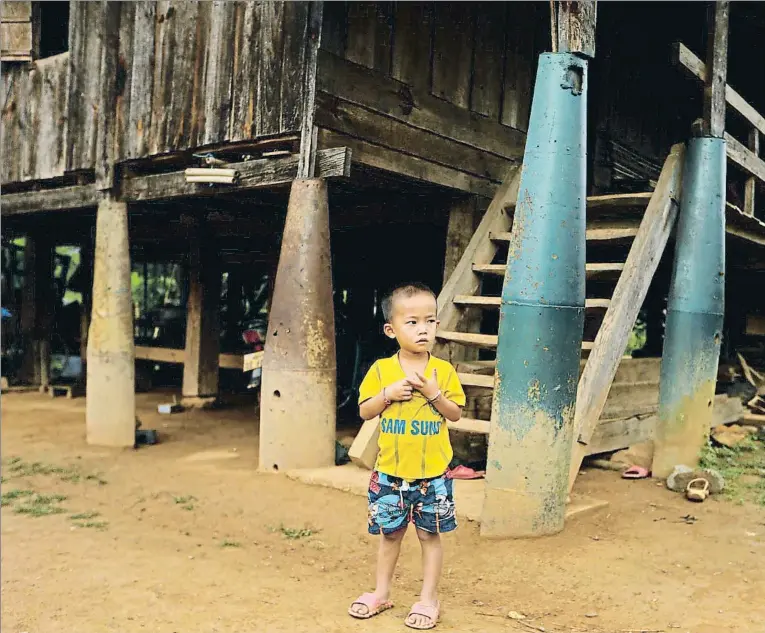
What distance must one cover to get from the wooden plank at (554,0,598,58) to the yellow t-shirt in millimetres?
2587

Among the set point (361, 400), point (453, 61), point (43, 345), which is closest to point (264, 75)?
point (453, 61)

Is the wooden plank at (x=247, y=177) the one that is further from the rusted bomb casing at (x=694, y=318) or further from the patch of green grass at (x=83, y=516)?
the patch of green grass at (x=83, y=516)

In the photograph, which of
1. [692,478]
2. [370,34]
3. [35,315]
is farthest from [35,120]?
[692,478]

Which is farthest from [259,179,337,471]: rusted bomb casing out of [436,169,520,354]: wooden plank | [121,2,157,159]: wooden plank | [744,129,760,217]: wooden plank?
[744,129,760,217]: wooden plank

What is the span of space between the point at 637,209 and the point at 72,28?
6.92m

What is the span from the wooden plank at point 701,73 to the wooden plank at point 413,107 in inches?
86.4

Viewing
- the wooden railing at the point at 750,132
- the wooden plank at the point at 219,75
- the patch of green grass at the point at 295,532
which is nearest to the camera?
the patch of green grass at the point at 295,532

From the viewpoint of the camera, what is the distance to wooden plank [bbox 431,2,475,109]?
723 cm

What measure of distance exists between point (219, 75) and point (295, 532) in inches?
179

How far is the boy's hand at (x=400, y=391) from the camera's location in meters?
3.06

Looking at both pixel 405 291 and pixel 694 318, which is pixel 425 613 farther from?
pixel 694 318

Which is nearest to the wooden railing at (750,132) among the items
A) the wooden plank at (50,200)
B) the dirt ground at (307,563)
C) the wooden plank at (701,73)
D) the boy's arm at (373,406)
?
the wooden plank at (701,73)

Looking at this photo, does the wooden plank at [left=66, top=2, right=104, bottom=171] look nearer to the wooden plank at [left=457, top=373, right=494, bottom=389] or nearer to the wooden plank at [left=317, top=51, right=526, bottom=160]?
the wooden plank at [left=317, top=51, right=526, bottom=160]

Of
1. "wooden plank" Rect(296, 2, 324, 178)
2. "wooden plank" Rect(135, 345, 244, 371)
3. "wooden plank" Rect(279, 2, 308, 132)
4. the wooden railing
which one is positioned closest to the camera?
the wooden railing
